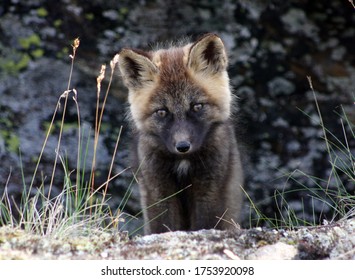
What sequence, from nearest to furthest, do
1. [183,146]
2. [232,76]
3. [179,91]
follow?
1. [183,146]
2. [179,91]
3. [232,76]

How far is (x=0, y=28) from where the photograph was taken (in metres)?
7.89

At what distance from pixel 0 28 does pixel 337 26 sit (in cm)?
393

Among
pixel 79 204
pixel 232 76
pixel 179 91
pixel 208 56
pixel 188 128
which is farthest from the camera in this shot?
pixel 232 76

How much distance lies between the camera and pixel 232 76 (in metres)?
8.08

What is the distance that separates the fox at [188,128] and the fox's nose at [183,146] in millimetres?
135

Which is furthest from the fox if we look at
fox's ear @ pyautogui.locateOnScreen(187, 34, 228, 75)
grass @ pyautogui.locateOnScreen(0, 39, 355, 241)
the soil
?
the soil

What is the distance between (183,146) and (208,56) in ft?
3.09

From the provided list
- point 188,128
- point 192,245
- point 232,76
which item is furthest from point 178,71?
point 232,76

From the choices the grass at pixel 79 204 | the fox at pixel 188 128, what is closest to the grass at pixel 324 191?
the grass at pixel 79 204

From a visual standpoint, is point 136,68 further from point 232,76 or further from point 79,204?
point 232,76

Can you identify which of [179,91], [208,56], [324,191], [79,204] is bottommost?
[324,191]

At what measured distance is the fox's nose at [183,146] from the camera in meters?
5.50
